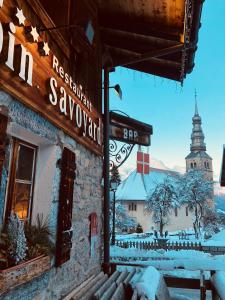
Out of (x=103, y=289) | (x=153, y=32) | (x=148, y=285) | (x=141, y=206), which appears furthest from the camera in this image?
(x=141, y=206)

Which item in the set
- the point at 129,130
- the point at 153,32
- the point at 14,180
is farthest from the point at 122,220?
the point at 14,180

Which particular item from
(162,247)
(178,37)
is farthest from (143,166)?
(162,247)

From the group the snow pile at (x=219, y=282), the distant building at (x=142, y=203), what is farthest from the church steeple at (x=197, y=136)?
the snow pile at (x=219, y=282)

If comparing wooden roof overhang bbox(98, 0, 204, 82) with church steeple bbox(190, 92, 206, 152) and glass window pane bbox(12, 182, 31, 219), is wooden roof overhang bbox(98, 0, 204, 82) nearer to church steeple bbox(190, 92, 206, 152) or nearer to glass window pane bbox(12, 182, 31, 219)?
glass window pane bbox(12, 182, 31, 219)

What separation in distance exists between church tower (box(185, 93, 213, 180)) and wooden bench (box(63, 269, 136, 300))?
60.2 meters

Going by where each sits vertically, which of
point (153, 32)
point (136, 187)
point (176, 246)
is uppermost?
point (153, 32)

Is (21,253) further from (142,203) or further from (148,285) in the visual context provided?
(142,203)

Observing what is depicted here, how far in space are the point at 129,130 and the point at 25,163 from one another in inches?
145

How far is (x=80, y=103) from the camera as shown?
13.9 ft

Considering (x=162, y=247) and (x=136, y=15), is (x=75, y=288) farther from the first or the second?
(x=162, y=247)

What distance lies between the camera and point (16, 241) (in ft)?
7.70

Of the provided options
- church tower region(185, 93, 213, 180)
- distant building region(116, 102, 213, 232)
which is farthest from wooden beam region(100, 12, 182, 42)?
church tower region(185, 93, 213, 180)

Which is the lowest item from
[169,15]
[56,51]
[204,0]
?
[56,51]

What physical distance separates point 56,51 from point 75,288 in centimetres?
305
